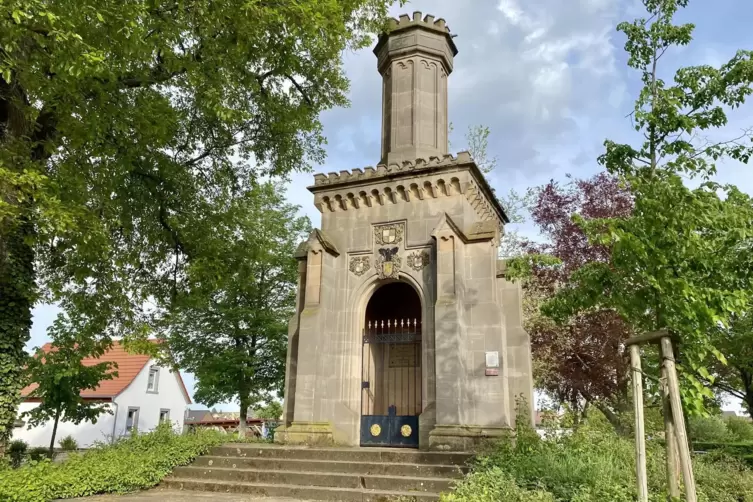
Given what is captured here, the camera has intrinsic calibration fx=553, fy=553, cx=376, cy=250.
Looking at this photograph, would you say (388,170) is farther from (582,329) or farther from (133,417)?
(133,417)

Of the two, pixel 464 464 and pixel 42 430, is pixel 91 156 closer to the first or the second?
pixel 464 464

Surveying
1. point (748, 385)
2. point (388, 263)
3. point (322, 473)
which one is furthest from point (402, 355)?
point (748, 385)

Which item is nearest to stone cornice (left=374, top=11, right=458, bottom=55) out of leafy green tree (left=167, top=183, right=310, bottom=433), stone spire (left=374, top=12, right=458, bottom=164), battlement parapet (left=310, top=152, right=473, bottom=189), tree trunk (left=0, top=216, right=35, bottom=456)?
stone spire (left=374, top=12, right=458, bottom=164)

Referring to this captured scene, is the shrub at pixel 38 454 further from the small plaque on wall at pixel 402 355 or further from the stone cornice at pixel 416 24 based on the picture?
the stone cornice at pixel 416 24

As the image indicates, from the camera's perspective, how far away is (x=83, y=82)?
862 centimetres

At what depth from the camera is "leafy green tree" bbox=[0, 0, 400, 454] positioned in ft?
25.7

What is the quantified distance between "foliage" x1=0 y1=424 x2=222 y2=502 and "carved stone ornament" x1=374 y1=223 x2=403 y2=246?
632cm

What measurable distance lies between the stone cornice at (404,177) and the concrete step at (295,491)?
25.0 feet

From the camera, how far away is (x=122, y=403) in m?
32.0

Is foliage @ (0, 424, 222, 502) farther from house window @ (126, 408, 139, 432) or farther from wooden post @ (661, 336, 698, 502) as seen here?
house window @ (126, 408, 139, 432)

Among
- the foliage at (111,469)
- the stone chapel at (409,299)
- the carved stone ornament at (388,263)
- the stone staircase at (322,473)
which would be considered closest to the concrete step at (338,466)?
the stone staircase at (322,473)

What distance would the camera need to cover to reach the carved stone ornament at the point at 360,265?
14812mm

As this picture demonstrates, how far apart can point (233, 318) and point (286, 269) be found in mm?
3192

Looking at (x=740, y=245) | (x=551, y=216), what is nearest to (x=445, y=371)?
(x=740, y=245)
